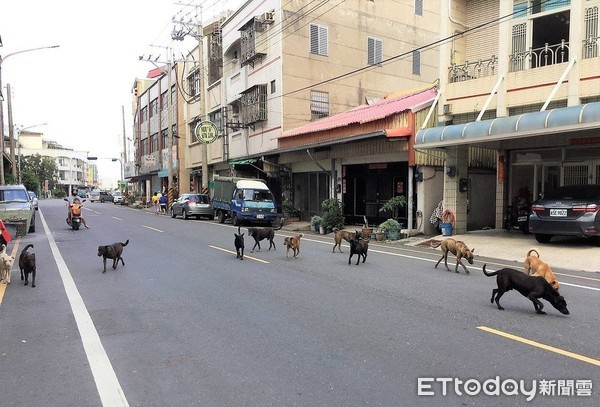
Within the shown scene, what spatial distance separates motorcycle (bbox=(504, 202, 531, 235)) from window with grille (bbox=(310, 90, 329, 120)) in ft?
48.6

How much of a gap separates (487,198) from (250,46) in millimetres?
18898

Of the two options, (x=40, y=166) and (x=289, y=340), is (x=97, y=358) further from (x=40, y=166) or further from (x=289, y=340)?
(x=40, y=166)

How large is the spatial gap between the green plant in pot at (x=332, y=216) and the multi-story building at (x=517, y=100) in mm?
4697

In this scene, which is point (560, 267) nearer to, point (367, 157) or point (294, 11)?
point (367, 157)

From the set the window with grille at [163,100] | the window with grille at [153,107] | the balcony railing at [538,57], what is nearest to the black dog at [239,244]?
the balcony railing at [538,57]

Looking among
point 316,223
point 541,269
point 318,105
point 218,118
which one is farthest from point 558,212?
point 218,118

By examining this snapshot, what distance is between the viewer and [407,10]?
33.6 metres

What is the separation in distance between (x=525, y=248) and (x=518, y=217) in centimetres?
372

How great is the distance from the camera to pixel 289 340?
Result: 5430 mm

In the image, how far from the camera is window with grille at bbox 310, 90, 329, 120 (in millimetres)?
29266

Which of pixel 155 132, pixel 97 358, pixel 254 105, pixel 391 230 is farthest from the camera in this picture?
pixel 155 132

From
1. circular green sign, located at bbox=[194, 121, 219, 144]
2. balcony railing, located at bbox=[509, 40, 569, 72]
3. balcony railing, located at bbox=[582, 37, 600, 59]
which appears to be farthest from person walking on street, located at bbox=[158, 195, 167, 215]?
balcony railing, located at bbox=[582, 37, 600, 59]

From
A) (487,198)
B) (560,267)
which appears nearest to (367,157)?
(487,198)

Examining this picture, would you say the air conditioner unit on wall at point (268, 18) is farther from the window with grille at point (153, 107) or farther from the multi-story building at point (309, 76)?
the window with grille at point (153, 107)
